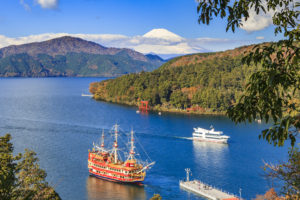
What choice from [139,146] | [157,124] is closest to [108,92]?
[157,124]

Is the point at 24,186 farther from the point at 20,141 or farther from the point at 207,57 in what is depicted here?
the point at 207,57

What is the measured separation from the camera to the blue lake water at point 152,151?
28500 millimetres

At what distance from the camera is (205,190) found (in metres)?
27.2

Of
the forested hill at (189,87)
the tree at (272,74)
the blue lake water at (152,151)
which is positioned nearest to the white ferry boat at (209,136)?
the blue lake water at (152,151)

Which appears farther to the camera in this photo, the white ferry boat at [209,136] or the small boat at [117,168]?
the white ferry boat at [209,136]

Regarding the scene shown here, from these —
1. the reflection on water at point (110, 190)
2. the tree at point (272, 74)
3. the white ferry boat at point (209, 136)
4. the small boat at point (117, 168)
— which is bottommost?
the reflection on water at point (110, 190)

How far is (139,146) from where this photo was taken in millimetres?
40812

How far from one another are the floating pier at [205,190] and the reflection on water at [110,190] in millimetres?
3795

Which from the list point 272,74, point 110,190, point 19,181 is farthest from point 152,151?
point 272,74

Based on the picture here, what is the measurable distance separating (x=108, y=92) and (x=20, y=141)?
2135 inches

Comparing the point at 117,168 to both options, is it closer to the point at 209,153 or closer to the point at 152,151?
the point at 152,151

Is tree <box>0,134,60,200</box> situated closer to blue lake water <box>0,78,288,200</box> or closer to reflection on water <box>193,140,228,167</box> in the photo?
blue lake water <box>0,78,288,200</box>

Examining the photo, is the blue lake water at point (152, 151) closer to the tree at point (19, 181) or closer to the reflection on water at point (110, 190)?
the reflection on water at point (110, 190)

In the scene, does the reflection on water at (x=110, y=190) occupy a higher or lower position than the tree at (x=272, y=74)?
lower
